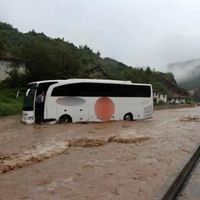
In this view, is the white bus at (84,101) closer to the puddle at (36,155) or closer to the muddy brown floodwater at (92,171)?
the puddle at (36,155)

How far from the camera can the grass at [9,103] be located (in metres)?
38.9

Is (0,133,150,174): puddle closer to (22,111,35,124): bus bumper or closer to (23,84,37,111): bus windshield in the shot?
(23,84,37,111): bus windshield

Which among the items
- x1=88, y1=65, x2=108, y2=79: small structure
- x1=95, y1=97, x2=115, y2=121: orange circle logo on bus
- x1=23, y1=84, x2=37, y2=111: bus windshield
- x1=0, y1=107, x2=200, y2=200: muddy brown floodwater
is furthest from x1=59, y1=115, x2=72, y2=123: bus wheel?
x1=88, y1=65, x2=108, y2=79: small structure

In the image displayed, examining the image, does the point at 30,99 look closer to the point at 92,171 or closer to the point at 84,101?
the point at 84,101

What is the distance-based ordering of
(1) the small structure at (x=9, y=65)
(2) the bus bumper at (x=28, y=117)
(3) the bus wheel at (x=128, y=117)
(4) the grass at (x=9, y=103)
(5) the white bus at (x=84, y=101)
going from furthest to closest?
(1) the small structure at (x=9, y=65) < (4) the grass at (x=9, y=103) < (3) the bus wheel at (x=128, y=117) < (2) the bus bumper at (x=28, y=117) < (5) the white bus at (x=84, y=101)

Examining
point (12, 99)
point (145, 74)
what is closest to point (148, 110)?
point (12, 99)

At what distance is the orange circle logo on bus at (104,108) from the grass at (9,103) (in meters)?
11.4

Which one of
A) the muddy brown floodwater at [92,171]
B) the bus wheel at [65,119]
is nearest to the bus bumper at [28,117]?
the bus wheel at [65,119]

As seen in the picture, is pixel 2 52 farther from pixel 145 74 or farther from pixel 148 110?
pixel 145 74

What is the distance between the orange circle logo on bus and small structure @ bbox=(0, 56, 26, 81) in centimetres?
3032

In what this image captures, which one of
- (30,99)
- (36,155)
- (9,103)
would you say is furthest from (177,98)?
(36,155)

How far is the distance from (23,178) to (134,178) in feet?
7.52

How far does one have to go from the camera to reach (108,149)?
14.3 metres

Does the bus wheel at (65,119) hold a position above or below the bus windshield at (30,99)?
below
